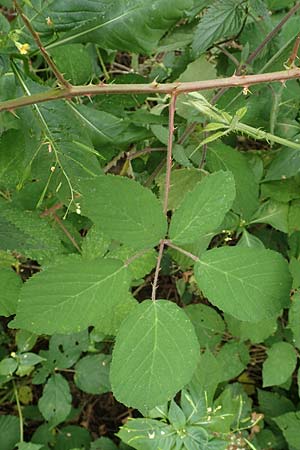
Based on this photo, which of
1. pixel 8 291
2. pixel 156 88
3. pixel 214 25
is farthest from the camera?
pixel 214 25

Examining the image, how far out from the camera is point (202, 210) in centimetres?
128

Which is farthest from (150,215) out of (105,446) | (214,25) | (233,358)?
(105,446)

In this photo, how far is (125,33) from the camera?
129cm

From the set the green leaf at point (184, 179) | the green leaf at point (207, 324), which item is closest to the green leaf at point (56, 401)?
the green leaf at point (207, 324)

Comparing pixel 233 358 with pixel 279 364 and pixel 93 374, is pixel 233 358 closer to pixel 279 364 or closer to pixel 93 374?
pixel 279 364

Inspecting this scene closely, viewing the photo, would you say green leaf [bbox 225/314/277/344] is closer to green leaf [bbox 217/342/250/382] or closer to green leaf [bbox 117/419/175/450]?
green leaf [bbox 217/342/250/382]

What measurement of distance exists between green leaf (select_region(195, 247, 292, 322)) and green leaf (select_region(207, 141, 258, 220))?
1.55 feet

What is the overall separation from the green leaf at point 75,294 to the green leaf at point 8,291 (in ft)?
0.80

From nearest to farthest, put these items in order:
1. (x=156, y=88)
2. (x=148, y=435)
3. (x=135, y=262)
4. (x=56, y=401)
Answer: (x=156, y=88)
(x=135, y=262)
(x=148, y=435)
(x=56, y=401)

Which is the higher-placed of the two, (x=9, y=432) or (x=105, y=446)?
(x=9, y=432)

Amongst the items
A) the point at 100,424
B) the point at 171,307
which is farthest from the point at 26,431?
the point at 171,307

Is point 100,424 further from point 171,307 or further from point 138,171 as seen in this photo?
point 171,307

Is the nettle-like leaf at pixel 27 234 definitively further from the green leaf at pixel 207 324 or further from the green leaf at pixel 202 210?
the green leaf at pixel 207 324

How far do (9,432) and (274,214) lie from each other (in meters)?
1.33
